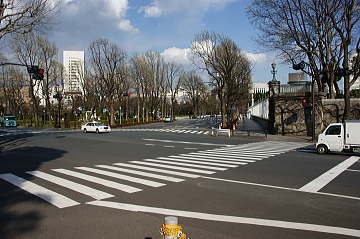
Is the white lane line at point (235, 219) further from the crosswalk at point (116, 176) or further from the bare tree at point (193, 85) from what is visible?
the bare tree at point (193, 85)

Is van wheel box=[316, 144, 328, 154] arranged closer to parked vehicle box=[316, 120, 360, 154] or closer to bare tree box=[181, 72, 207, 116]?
parked vehicle box=[316, 120, 360, 154]

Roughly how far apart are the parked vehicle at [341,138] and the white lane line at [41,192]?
1388 centimetres

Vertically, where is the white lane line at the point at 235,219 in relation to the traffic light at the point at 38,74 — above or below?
below

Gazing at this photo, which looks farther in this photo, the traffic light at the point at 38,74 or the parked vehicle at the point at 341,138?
the traffic light at the point at 38,74

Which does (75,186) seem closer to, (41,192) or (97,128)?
(41,192)

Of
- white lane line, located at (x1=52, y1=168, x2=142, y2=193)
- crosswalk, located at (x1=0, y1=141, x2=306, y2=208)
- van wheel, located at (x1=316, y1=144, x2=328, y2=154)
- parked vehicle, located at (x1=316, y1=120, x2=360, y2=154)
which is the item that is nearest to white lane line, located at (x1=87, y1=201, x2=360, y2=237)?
crosswalk, located at (x1=0, y1=141, x2=306, y2=208)

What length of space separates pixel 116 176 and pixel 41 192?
2.61 meters

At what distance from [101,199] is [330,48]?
979 inches

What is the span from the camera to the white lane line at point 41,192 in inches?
267

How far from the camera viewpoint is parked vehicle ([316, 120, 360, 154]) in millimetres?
14719

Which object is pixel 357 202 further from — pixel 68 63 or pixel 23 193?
pixel 68 63

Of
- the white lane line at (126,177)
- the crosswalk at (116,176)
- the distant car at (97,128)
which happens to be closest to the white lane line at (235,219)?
the crosswalk at (116,176)

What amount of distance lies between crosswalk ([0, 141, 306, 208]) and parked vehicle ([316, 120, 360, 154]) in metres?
5.07

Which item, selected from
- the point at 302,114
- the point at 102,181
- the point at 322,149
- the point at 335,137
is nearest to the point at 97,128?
the point at 302,114
